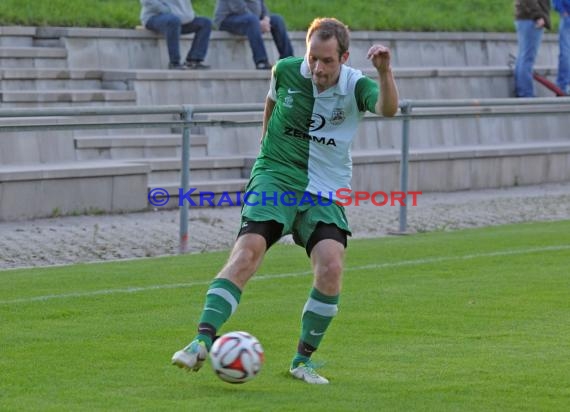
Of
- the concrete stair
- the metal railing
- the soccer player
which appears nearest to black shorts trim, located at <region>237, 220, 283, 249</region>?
the soccer player

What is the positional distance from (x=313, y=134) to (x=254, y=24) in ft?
39.9

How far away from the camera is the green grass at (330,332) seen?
696 cm

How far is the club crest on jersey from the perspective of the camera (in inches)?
295

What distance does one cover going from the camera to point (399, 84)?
21.4m

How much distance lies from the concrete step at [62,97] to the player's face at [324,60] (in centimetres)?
1031

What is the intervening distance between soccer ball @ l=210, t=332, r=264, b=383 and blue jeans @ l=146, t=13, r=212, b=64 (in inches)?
477

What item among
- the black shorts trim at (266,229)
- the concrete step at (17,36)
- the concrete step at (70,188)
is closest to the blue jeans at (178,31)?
the concrete step at (17,36)

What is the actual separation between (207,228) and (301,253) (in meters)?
2.19

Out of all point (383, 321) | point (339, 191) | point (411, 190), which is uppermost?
point (339, 191)

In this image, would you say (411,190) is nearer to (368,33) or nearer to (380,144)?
(380,144)

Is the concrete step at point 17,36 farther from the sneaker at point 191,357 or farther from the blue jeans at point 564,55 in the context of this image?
the sneaker at point 191,357

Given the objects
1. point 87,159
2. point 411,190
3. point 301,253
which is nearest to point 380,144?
point 411,190

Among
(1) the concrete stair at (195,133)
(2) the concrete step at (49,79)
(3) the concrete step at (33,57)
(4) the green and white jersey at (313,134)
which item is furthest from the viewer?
(3) the concrete step at (33,57)

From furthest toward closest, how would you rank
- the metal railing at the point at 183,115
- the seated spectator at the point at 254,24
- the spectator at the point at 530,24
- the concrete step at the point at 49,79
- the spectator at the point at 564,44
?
1. the spectator at the point at 564,44
2. the spectator at the point at 530,24
3. the seated spectator at the point at 254,24
4. the concrete step at the point at 49,79
5. the metal railing at the point at 183,115
